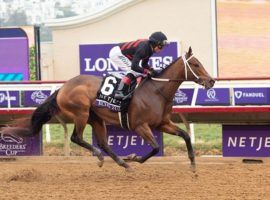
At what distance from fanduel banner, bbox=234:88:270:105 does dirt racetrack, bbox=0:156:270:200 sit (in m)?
0.92

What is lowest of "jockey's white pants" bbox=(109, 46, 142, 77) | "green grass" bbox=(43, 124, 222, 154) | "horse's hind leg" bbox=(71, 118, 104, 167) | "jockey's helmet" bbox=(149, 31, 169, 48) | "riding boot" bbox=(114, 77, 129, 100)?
"green grass" bbox=(43, 124, 222, 154)

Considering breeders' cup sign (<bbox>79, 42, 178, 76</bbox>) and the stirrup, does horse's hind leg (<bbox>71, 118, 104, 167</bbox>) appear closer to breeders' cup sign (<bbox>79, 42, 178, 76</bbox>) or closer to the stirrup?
the stirrup

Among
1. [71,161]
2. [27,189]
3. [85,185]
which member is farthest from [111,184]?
[71,161]

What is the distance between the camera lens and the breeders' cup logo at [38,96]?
35.0 ft

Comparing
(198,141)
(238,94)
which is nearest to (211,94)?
(238,94)

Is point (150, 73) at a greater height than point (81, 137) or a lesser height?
greater

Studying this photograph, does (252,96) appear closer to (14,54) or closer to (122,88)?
(122,88)

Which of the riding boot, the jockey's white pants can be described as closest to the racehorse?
the riding boot

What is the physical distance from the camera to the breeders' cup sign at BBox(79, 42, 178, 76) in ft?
47.6

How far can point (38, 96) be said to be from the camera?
10680 millimetres

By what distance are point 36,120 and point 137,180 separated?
182cm

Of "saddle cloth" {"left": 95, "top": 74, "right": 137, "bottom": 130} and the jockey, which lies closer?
the jockey

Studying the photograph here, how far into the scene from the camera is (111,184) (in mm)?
7824

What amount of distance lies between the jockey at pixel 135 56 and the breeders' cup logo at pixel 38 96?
7.30 feet
